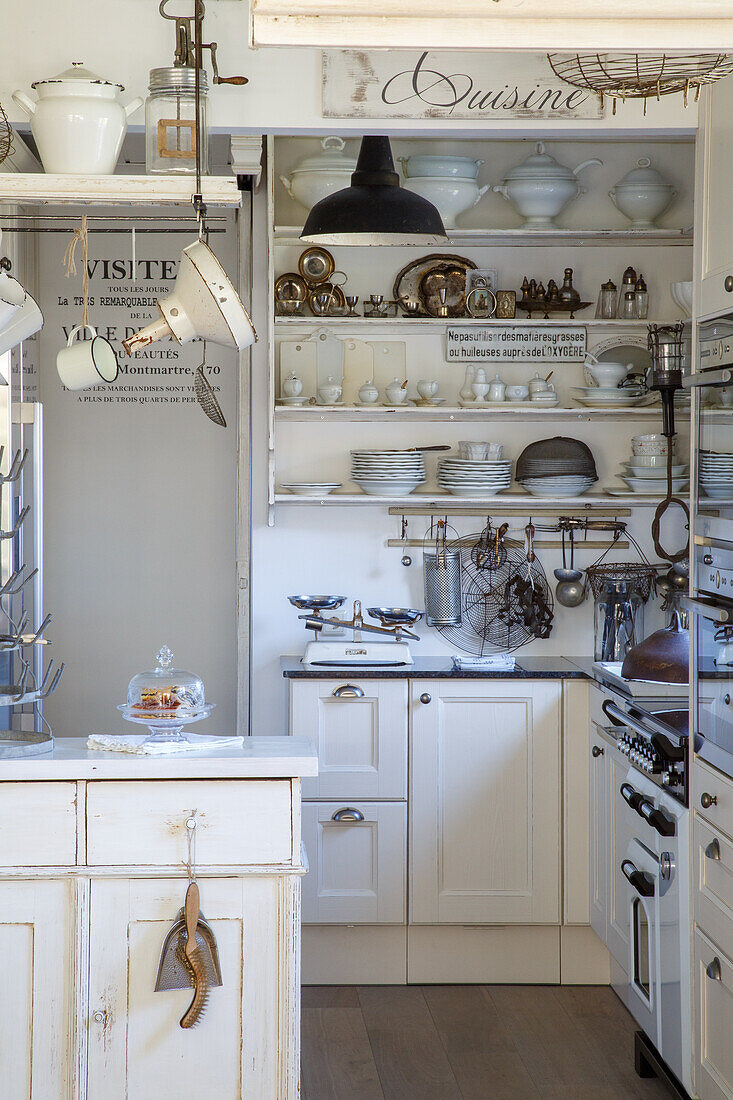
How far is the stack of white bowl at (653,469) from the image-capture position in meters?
3.93

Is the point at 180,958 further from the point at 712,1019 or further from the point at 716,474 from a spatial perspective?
the point at 716,474

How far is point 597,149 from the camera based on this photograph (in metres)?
4.10

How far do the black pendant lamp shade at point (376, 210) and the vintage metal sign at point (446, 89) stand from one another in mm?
242

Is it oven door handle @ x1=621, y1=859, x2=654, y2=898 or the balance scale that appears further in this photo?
the balance scale

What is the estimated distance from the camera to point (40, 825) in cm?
229

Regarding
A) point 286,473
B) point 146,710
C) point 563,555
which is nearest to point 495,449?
point 563,555

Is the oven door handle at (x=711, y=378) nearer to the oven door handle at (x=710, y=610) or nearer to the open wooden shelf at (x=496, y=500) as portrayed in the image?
the oven door handle at (x=710, y=610)

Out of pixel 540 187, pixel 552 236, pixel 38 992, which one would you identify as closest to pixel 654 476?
pixel 552 236

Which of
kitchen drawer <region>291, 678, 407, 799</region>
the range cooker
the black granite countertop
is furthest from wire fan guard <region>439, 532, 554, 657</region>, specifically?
the range cooker

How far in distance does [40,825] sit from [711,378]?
1.75 meters

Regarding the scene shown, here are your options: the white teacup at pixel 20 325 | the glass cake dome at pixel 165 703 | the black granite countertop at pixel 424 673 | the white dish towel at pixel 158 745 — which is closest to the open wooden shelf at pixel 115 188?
the white teacup at pixel 20 325

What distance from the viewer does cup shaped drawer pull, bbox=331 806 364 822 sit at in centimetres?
359

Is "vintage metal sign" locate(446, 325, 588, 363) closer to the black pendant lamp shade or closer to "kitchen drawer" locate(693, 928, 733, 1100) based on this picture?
the black pendant lamp shade

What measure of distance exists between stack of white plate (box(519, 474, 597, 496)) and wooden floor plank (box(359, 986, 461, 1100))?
1.72 m
